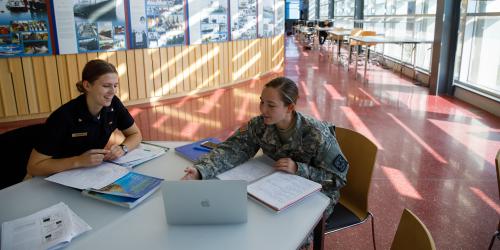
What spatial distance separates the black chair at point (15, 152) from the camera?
6.23ft

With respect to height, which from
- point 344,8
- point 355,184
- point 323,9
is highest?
point 323,9

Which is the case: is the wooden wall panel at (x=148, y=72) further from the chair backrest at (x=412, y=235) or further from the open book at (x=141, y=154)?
the chair backrest at (x=412, y=235)

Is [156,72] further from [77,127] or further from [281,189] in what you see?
[281,189]

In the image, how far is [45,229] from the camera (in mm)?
1299

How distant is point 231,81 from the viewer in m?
7.97

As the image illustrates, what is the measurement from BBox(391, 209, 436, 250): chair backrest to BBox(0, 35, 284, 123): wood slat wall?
17.5 ft

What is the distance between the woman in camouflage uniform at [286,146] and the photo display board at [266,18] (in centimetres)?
684

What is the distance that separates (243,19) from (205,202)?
7.06m

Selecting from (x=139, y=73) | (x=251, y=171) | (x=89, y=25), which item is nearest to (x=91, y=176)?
(x=251, y=171)

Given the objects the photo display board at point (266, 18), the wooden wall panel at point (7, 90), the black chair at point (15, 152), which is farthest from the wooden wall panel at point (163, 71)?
the black chair at point (15, 152)

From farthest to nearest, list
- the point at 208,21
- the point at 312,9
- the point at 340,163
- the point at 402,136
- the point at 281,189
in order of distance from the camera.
→ the point at 312,9 < the point at 208,21 < the point at 402,136 < the point at 340,163 < the point at 281,189

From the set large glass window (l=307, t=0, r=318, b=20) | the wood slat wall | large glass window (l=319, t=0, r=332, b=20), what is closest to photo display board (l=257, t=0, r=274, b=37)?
the wood slat wall

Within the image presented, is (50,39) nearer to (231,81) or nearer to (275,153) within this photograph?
(231,81)

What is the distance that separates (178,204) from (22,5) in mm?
4935
